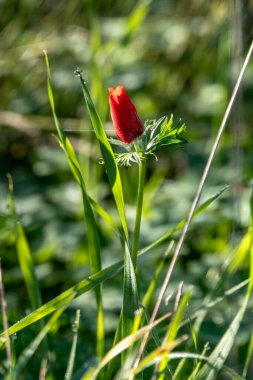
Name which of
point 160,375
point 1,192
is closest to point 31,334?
point 160,375

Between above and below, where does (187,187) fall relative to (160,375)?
below

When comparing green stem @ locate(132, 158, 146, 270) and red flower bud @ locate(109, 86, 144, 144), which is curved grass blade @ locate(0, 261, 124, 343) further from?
red flower bud @ locate(109, 86, 144, 144)

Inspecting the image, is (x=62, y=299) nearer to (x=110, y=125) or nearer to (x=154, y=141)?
(x=154, y=141)

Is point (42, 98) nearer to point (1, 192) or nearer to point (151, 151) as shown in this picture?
point (1, 192)

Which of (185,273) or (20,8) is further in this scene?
(20,8)

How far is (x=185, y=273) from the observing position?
1643 millimetres

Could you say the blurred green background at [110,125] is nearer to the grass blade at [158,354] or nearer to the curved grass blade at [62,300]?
the curved grass blade at [62,300]

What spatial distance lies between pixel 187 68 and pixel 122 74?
24cm

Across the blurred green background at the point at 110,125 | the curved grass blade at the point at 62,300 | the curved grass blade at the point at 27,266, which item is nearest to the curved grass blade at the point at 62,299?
the curved grass blade at the point at 62,300

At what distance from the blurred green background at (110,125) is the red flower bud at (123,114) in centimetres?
45

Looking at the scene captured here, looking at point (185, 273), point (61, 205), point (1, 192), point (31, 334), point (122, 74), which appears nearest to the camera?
point (31, 334)

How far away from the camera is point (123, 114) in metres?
0.82

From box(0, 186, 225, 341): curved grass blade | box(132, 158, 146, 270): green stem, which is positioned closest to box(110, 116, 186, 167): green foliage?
box(132, 158, 146, 270): green stem

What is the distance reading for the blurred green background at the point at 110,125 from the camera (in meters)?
1.66
